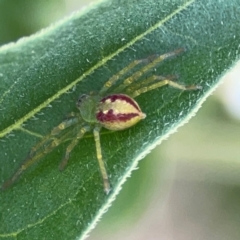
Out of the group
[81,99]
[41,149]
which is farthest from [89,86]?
[41,149]

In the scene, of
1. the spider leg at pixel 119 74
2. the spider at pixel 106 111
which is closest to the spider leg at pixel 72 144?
the spider at pixel 106 111

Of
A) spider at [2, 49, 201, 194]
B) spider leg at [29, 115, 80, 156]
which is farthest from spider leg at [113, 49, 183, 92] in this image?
spider leg at [29, 115, 80, 156]

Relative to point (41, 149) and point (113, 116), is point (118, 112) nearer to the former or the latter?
point (113, 116)

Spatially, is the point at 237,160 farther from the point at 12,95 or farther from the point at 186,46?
the point at 12,95

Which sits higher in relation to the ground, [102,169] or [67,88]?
[67,88]

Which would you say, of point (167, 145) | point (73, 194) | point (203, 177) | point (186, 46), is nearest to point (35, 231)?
point (73, 194)

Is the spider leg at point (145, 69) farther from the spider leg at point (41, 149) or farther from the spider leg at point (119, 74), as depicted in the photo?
the spider leg at point (41, 149)
